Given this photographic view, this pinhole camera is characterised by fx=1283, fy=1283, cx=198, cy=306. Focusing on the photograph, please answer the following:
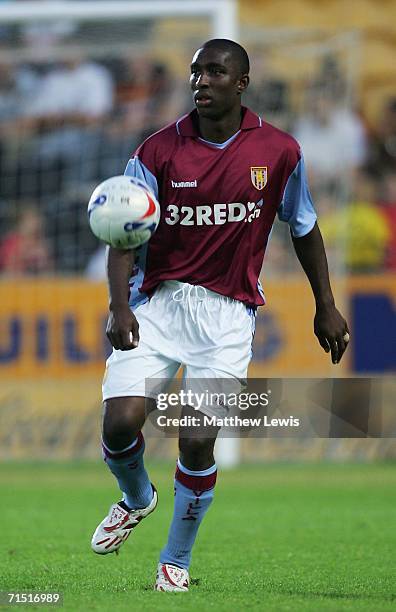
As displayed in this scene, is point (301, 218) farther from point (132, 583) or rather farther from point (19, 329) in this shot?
point (19, 329)

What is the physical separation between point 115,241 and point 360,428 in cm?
884

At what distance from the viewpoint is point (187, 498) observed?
6.05 m

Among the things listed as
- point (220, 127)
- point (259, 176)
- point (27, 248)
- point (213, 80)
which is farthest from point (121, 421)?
point (27, 248)

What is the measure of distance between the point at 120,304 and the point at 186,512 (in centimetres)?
107

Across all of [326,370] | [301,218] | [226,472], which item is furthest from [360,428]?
[301,218]

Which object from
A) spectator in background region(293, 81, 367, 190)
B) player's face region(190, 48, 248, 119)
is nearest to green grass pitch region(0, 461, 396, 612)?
player's face region(190, 48, 248, 119)

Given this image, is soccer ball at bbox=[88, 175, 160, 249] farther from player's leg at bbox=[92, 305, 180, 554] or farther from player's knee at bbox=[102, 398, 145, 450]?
player's knee at bbox=[102, 398, 145, 450]

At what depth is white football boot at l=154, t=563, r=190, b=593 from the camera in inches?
232

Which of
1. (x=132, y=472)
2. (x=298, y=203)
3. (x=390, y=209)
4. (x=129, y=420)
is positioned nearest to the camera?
(x=129, y=420)

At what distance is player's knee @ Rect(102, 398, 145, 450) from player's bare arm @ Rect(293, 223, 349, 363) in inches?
40.8

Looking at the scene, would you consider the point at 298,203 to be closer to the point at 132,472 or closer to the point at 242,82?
the point at 242,82

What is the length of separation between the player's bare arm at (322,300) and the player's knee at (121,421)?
104 centimetres

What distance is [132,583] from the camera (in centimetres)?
621

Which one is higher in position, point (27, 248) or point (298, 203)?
point (298, 203)
